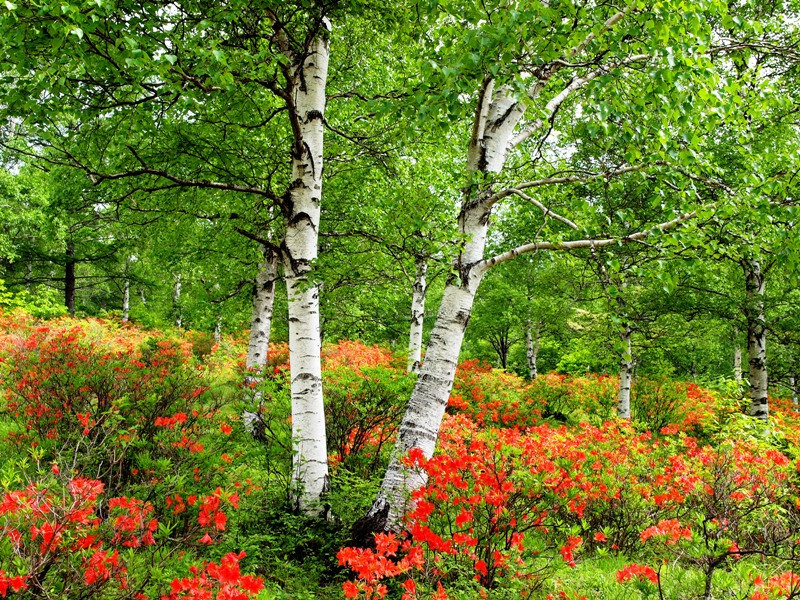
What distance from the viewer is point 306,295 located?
4344 mm

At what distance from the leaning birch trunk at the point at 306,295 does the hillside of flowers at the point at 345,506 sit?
31 cm

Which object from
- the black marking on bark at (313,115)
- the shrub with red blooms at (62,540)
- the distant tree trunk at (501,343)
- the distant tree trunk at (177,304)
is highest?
the black marking on bark at (313,115)

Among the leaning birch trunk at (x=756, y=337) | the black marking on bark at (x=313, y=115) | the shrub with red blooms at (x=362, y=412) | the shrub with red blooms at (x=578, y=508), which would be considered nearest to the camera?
the shrub with red blooms at (x=578, y=508)

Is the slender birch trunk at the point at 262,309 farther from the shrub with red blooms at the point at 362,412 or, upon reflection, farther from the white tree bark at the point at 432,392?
the white tree bark at the point at 432,392

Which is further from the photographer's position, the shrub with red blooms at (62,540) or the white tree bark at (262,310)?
the white tree bark at (262,310)

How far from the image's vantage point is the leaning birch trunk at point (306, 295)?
4336mm

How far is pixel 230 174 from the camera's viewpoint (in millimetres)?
5281

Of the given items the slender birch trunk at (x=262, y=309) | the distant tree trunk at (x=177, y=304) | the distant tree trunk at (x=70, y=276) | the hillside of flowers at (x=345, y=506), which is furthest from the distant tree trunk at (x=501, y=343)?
the distant tree trunk at (x=70, y=276)

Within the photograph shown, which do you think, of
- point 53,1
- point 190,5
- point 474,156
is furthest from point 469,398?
point 53,1

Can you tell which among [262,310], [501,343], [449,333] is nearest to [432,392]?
[449,333]

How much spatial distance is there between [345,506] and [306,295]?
81.6 inches

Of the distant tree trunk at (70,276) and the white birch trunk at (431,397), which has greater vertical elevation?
the distant tree trunk at (70,276)

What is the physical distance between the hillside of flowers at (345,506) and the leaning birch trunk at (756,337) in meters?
1.92

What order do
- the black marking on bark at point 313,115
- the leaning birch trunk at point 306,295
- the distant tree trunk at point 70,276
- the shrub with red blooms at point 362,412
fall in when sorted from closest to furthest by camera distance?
1. the leaning birch trunk at point 306,295
2. the black marking on bark at point 313,115
3. the shrub with red blooms at point 362,412
4. the distant tree trunk at point 70,276
